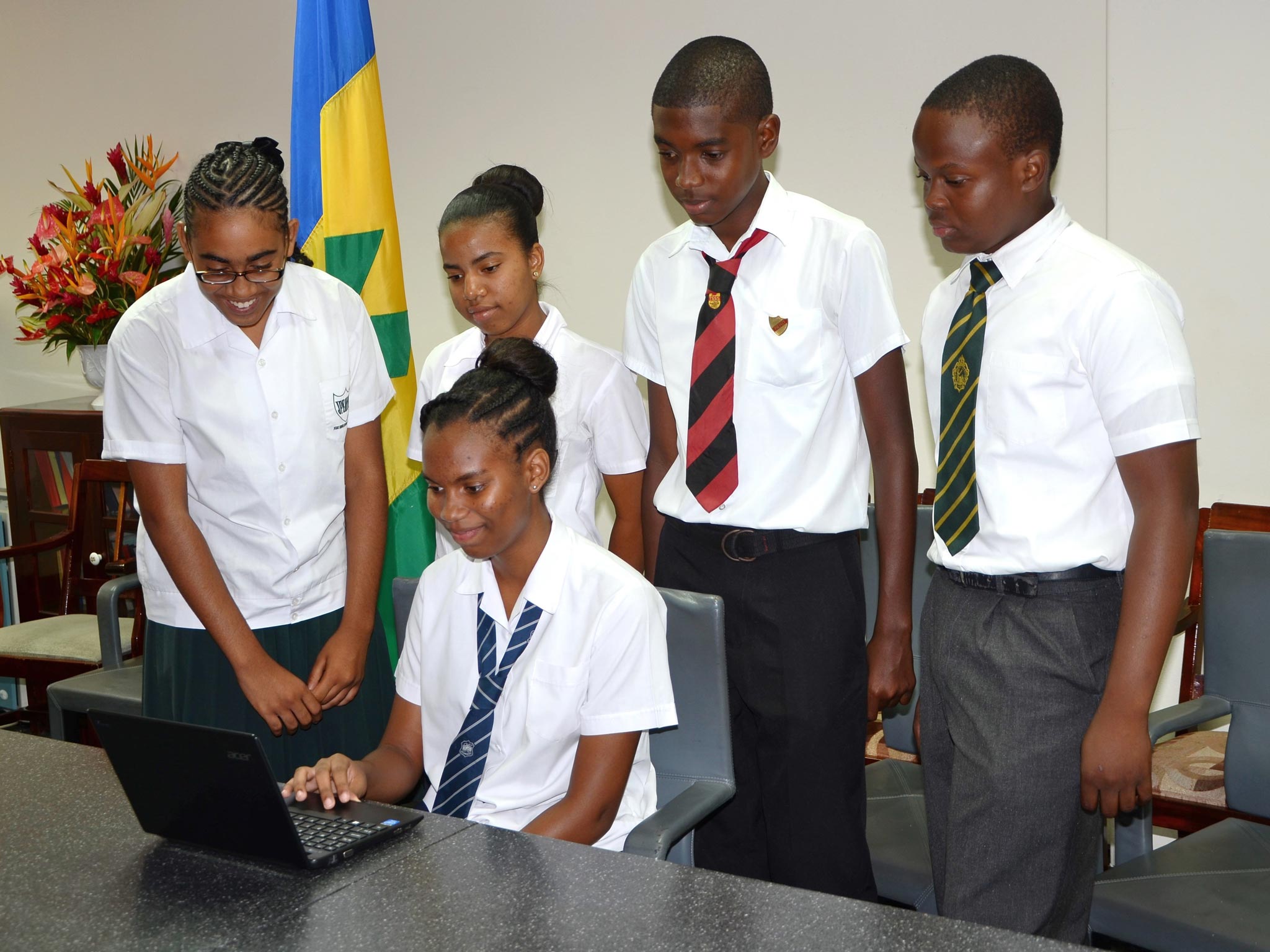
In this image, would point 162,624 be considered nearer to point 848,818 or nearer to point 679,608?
point 679,608

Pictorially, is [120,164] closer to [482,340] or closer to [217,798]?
[482,340]

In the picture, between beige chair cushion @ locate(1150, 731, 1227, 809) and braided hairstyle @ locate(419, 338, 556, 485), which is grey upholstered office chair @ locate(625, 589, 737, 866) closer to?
braided hairstyle @ locate(419, 338, 556, 485)

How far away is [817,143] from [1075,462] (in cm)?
177

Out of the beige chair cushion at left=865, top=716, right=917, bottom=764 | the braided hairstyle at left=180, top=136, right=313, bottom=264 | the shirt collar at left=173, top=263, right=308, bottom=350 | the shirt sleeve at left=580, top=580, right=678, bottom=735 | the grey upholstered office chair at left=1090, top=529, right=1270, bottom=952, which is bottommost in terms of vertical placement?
the beige chair cushion at left=865, top=716, right=917, bottom=764

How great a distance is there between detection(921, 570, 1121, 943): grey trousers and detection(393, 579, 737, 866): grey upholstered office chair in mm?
321

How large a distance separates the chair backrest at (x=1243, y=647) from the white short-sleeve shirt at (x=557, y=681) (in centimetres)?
95

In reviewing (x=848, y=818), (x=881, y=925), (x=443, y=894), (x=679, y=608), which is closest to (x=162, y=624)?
(x=679, y=608)

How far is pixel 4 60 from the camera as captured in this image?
4598mm

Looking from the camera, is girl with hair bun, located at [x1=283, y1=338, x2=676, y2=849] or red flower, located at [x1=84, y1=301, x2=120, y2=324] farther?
red flower, located at [x1=84, y1=301, x2=120, y2=324]

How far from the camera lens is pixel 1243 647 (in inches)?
76.5

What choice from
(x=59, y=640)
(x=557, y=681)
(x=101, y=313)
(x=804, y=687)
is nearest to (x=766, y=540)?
(x=804, y=687)

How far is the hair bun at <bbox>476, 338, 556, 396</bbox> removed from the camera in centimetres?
176

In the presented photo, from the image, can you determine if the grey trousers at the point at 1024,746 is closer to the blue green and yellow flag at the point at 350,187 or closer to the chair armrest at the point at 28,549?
the blue green and yellow flag at the point at 350,187

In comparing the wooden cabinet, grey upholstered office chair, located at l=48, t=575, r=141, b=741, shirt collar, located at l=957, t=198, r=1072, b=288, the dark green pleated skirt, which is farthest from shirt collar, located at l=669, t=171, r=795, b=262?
the wooden cabinet
